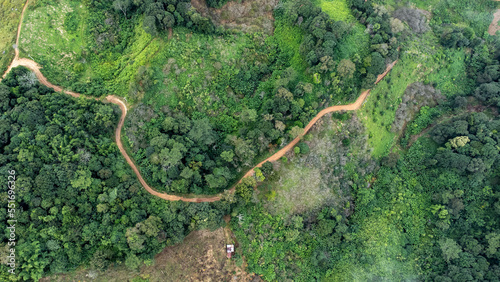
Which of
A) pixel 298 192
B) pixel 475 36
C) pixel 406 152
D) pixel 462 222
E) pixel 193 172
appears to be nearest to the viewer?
pixel 193 172

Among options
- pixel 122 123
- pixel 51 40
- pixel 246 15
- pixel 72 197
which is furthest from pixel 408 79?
pixel 51 40

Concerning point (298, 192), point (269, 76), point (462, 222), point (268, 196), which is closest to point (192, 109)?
point (269, 76)

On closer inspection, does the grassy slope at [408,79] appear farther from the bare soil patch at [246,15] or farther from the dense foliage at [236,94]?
the bare soil patch at [246,15]

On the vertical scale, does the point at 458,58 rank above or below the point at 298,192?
above

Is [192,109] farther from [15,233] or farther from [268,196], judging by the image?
[15,233]

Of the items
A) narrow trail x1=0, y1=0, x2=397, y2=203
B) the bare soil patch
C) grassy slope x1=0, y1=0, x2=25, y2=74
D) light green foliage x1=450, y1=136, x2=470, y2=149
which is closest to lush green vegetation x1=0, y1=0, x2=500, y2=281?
light green foliage x1=450, y1=136, x2=470, y2=149

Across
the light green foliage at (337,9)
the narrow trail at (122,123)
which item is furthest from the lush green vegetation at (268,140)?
the narrow trail at (122,123)

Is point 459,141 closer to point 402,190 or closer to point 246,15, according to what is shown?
point 402,190

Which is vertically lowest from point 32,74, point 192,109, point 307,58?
point 192,109
